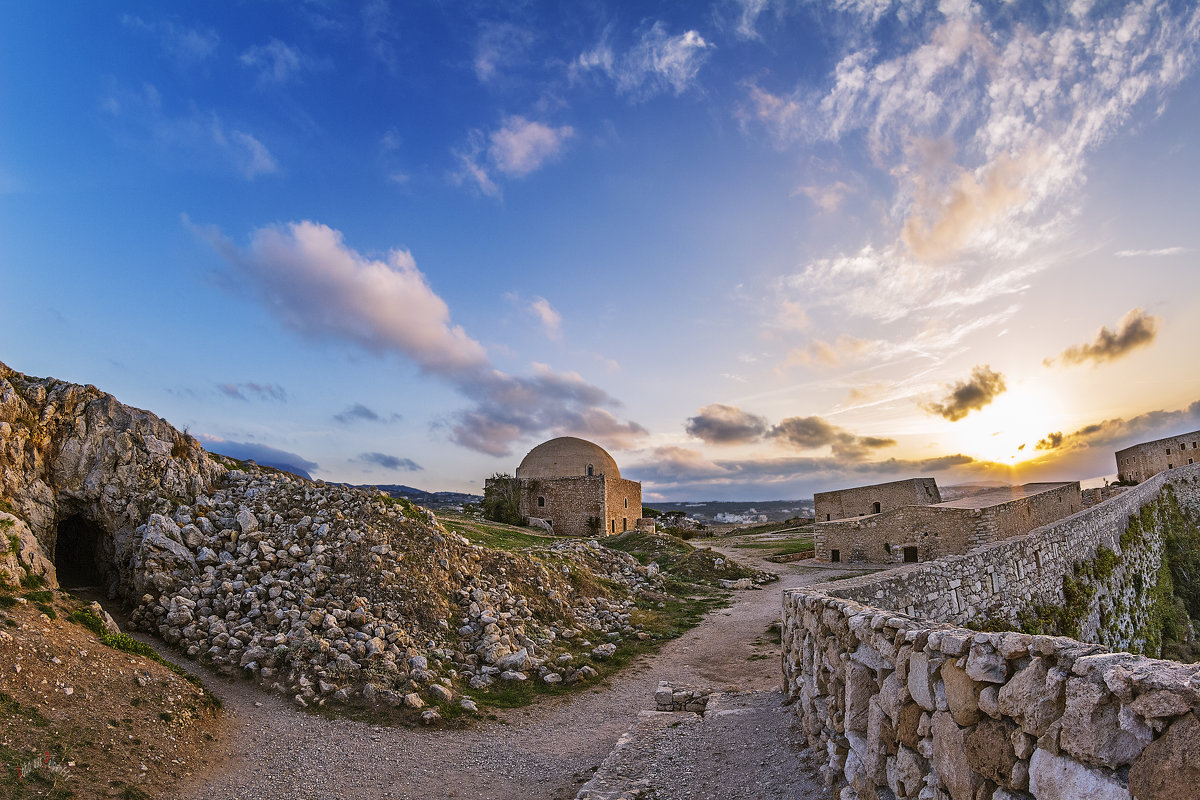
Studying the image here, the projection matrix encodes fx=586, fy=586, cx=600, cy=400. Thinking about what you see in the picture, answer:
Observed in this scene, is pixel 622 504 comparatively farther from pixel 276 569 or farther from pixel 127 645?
pixel 127 645

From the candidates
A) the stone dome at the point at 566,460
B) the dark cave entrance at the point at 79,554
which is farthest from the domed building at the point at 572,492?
the dark cave entrance at the point at 79,554

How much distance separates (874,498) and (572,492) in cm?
1844

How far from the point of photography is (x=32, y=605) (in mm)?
8711

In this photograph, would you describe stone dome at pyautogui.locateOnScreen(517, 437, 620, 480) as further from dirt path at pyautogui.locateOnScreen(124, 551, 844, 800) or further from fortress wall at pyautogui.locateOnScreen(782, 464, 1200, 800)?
fortress wall at pyautogui.locateOnScreen(782, 464, 1200, 800)

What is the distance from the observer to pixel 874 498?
3553 cm

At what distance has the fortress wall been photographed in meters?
2.38

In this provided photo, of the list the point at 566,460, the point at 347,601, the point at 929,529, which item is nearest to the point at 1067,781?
the point at 347,601

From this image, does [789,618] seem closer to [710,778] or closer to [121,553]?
[710,778]

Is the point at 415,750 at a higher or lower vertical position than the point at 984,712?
lower

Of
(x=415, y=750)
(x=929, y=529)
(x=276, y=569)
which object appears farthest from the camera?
(x=929, y=529)

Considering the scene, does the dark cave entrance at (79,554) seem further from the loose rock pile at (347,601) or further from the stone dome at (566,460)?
the stone dome at (566,460)

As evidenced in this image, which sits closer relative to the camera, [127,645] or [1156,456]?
[127,645]

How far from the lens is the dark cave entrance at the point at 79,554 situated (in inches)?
484

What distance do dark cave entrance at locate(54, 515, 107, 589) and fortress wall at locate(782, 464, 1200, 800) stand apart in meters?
14.0
